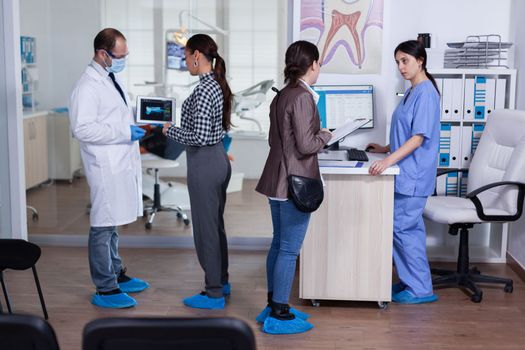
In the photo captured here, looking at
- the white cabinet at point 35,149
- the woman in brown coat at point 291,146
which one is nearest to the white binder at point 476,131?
the woman in brown coat at point 291,146

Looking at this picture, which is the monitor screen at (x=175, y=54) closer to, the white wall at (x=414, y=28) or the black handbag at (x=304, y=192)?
the white wall at (x=414, y=28)

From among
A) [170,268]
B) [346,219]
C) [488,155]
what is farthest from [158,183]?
[488,155]

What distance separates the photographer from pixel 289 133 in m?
3.54

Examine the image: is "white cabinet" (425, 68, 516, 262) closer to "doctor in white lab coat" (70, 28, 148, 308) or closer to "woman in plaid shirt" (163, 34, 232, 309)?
"woman in plaid shirt" (163, 34, 232, 309)

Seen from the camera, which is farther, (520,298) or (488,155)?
(488,155)

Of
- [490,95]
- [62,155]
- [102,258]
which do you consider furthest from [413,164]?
[62,155]

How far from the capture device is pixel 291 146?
140 inches

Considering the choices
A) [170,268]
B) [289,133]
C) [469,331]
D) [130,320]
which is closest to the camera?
[130,320]

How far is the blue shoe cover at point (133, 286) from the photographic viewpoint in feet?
14.5

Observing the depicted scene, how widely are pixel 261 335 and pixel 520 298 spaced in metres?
1.56

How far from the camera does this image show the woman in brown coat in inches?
138

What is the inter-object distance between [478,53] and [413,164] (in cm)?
113

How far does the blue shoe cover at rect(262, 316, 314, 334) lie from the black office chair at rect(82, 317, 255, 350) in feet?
6.70

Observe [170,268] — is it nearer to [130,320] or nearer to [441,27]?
[441,27]
